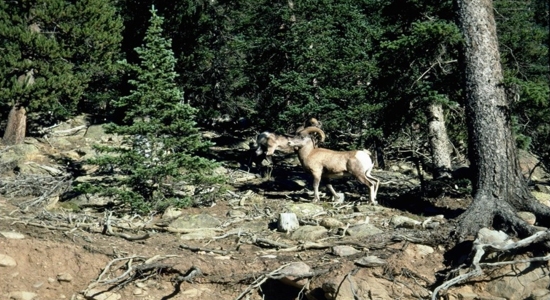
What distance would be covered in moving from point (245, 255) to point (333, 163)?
3951 mm

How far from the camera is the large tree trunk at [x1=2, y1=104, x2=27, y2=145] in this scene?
762 inches

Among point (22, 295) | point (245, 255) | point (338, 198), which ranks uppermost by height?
point (338, 198)

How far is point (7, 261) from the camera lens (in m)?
8.70

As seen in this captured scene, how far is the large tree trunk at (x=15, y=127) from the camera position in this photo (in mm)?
19359

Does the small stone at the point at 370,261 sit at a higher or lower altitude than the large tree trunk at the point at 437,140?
lower

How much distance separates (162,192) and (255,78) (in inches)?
299

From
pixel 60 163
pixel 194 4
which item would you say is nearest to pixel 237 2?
pixel 194 4

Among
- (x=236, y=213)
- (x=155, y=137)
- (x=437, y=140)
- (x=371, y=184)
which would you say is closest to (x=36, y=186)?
(x=155, y=137)

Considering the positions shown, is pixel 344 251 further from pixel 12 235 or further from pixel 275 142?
pixel 275 142

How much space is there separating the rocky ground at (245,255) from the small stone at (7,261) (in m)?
0.02

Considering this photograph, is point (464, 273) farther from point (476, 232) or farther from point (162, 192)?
point (162, 192)

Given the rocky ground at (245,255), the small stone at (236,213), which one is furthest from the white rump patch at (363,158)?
the small stone at (236,213)

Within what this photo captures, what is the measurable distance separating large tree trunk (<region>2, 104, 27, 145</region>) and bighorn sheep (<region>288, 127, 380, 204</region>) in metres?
10.9

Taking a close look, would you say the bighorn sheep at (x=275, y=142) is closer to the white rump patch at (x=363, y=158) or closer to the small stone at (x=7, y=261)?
the white rump patch at (x=363, y=158)
